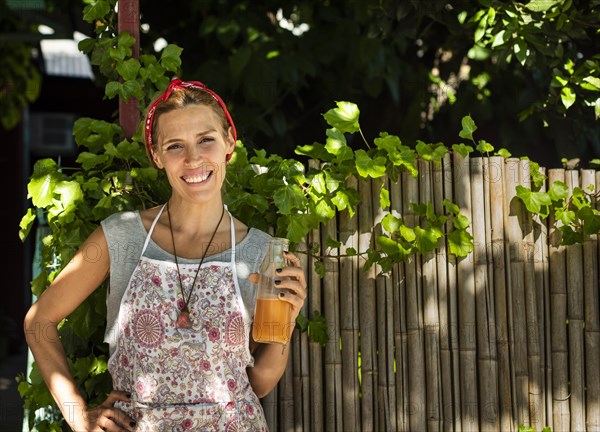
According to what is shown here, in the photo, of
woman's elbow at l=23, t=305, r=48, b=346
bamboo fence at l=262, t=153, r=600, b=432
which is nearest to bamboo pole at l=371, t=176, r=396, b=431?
bamboo fence at l=262, t=153, r=600, b=432

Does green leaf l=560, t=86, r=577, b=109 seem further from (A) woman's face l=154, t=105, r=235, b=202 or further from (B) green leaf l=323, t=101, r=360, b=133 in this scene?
(A) woman's face l=154, t=105, r=235, b=202

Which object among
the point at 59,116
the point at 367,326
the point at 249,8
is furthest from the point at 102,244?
the point at 59,116

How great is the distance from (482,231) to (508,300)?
0.79 ft

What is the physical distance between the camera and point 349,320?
2.89m

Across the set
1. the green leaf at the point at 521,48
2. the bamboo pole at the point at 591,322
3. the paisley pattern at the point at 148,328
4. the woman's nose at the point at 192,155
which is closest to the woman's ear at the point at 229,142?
the woman's nose at the point at 192,155

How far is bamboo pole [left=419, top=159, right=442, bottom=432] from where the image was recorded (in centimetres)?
290

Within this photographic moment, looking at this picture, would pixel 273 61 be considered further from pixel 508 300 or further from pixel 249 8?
pixel 508 300

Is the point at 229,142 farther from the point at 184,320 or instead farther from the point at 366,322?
the point at 366,322

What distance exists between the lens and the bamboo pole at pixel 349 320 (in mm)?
2883

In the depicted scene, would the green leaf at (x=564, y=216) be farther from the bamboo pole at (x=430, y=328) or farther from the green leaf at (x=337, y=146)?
the green leaf at (x=337, y=146)

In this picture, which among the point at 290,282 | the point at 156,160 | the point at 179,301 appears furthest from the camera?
the point at 156,160

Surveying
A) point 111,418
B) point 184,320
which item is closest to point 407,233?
point 184,320

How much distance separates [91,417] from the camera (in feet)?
7.49

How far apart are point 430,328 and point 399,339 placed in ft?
0.35
